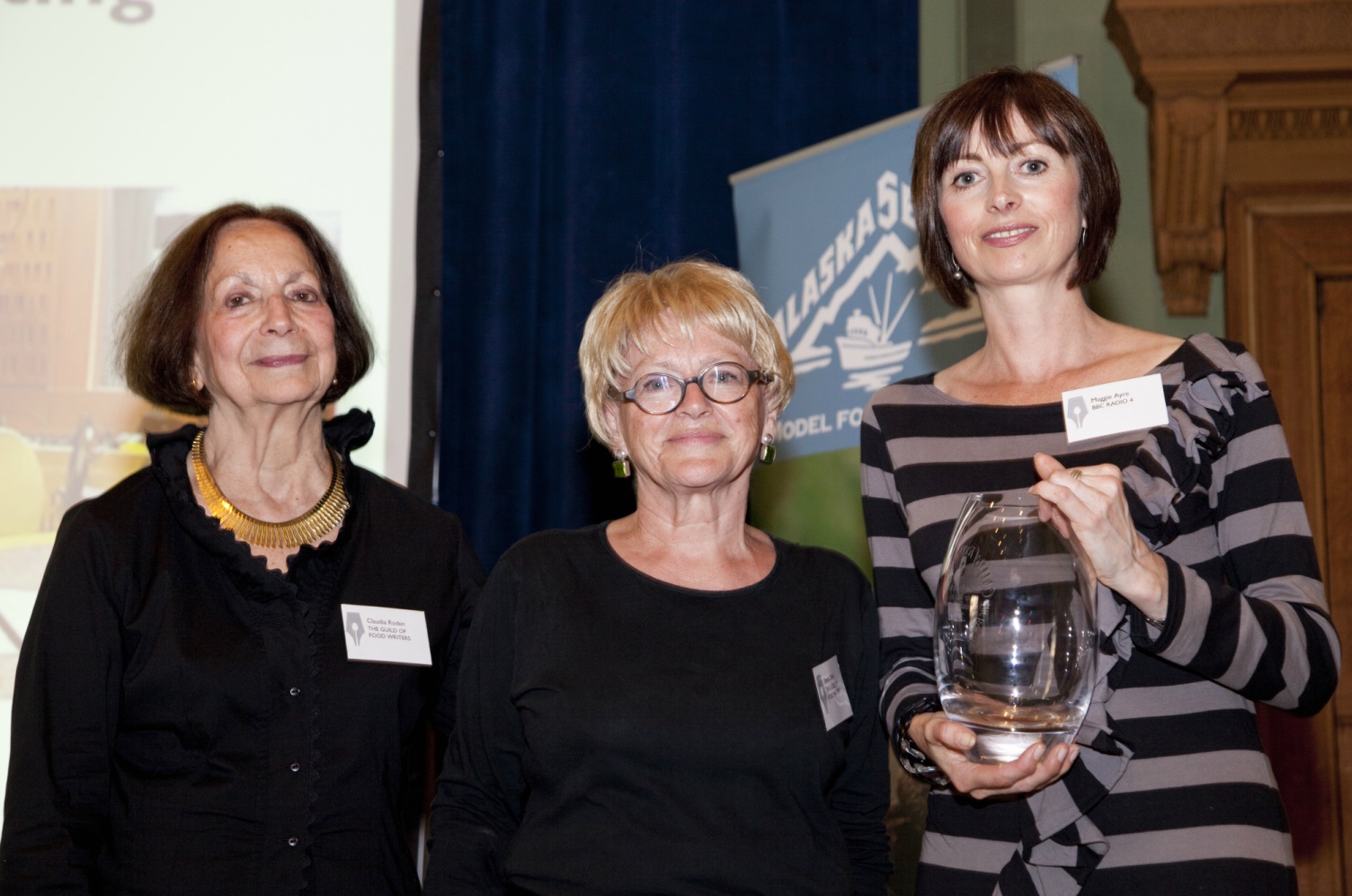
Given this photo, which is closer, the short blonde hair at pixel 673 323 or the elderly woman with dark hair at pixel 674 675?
the elderly woman with dark hair at pixel 674 675

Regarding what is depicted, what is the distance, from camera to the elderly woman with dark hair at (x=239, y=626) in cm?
194

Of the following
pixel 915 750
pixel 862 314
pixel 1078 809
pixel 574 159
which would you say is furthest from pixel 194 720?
pixel 574 159

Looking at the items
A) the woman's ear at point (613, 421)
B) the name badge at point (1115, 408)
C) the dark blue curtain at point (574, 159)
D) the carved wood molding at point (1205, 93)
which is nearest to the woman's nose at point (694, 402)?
the woman's ear at point (613, 421)

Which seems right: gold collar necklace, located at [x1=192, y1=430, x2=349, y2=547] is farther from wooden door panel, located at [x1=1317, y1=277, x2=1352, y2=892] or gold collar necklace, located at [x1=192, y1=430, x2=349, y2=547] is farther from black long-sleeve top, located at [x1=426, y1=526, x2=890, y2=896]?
wooden door panel, located at [x1=1317, y1=277, x2=1352, y2=892]

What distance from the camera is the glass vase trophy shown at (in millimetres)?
1227

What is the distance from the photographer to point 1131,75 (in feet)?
13.9

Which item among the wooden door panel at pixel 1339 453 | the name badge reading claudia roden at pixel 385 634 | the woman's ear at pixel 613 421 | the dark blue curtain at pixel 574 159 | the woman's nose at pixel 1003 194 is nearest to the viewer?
the woman's nose at pixel 1003 194

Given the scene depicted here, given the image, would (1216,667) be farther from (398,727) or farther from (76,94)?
(76,94)

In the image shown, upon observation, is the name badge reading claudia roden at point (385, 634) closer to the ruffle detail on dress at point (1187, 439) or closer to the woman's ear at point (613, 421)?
the woman's ear at point (613, 421)

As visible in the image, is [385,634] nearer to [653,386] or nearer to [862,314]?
[653,386]

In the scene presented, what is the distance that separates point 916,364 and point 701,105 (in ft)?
4.67

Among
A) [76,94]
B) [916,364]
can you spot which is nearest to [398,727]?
[916,364]

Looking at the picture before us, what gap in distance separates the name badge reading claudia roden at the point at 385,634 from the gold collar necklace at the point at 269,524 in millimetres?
152

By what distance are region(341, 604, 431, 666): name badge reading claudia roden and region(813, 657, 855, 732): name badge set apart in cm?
72
